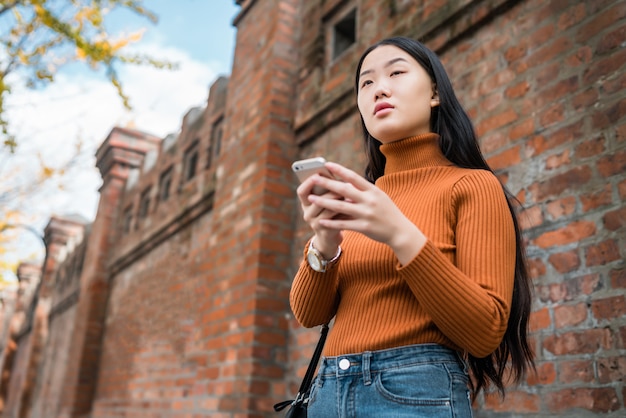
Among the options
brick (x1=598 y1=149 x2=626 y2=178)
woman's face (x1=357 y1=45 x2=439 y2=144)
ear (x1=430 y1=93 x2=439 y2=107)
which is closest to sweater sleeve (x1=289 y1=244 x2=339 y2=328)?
woman's face (x1=357 y1=45 x2=439 y2=144)

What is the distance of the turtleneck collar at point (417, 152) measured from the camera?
4.90ft

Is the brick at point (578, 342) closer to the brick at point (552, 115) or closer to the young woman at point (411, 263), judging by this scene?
the young woman at point (411, 263)

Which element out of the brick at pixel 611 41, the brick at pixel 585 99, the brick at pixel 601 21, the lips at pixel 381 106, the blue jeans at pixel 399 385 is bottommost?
the blue jeans at pixel 399 385

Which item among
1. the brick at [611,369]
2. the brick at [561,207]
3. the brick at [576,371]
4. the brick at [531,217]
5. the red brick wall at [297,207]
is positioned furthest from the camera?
the brick at [531,217]

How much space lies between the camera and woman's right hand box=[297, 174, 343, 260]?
1241mm

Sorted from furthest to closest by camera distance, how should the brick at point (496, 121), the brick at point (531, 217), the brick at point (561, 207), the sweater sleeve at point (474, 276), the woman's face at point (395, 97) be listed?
the brick at point (496, 121) → the brick at point (531, 217) → the brick at point (561, 207) → the woman's face at point (395, 97) → the sweater sleeve at point (474, 276)

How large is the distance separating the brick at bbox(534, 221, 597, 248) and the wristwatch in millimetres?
1276

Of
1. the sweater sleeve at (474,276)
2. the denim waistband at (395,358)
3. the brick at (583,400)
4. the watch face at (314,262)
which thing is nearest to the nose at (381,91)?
the sweater sleeve at (474,276)

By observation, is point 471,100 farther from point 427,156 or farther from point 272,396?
point 272,396

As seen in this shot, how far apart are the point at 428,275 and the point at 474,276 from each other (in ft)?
0.41

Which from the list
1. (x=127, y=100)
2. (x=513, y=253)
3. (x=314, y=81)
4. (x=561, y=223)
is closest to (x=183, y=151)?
(x=127, y=100)

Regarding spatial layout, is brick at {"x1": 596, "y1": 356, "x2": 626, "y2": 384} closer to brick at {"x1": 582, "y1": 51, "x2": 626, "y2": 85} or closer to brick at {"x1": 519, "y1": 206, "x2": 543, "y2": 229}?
brick at {"x1": 519, "y1": 206, "x2": 543, "y2": 229}

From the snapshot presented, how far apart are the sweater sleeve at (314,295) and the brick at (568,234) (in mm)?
1206

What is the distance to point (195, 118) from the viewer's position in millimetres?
7297
